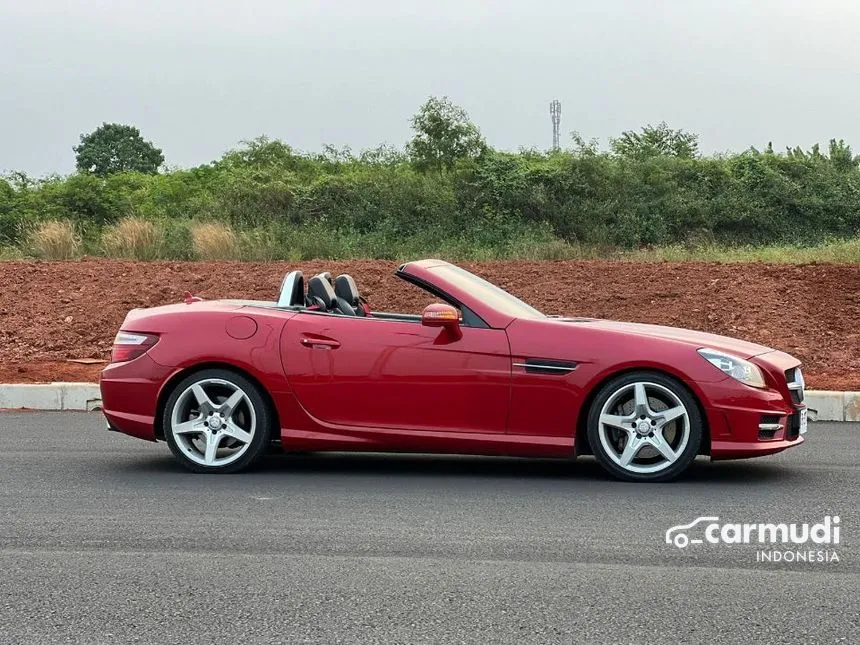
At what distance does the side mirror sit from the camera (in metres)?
7.58

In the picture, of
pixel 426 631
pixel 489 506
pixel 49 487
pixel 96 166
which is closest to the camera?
pixel 426 631

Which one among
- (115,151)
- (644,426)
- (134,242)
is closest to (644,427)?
(644,426)

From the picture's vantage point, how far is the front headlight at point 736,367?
295 inches

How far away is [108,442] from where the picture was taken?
382 inches

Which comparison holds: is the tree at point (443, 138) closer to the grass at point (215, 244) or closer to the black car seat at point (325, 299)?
the grass at point (215, 244)

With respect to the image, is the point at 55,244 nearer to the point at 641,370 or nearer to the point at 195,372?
the point at 195,372

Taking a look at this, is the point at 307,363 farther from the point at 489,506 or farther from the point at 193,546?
the point at 193,546

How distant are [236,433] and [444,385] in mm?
1407

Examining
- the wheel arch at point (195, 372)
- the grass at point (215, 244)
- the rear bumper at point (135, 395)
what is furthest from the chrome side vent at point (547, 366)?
the grass at point (215, 244)

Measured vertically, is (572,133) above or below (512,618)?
above

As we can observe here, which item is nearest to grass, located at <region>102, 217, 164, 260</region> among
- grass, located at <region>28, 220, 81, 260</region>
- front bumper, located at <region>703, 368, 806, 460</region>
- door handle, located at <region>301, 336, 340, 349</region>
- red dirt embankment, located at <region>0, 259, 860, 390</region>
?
grass, located at <region>28, 220, 81, 260</region>

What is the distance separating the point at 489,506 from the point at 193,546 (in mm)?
1807

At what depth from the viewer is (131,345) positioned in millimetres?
8195

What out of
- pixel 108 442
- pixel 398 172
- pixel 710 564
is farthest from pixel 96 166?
pixel 710 564
